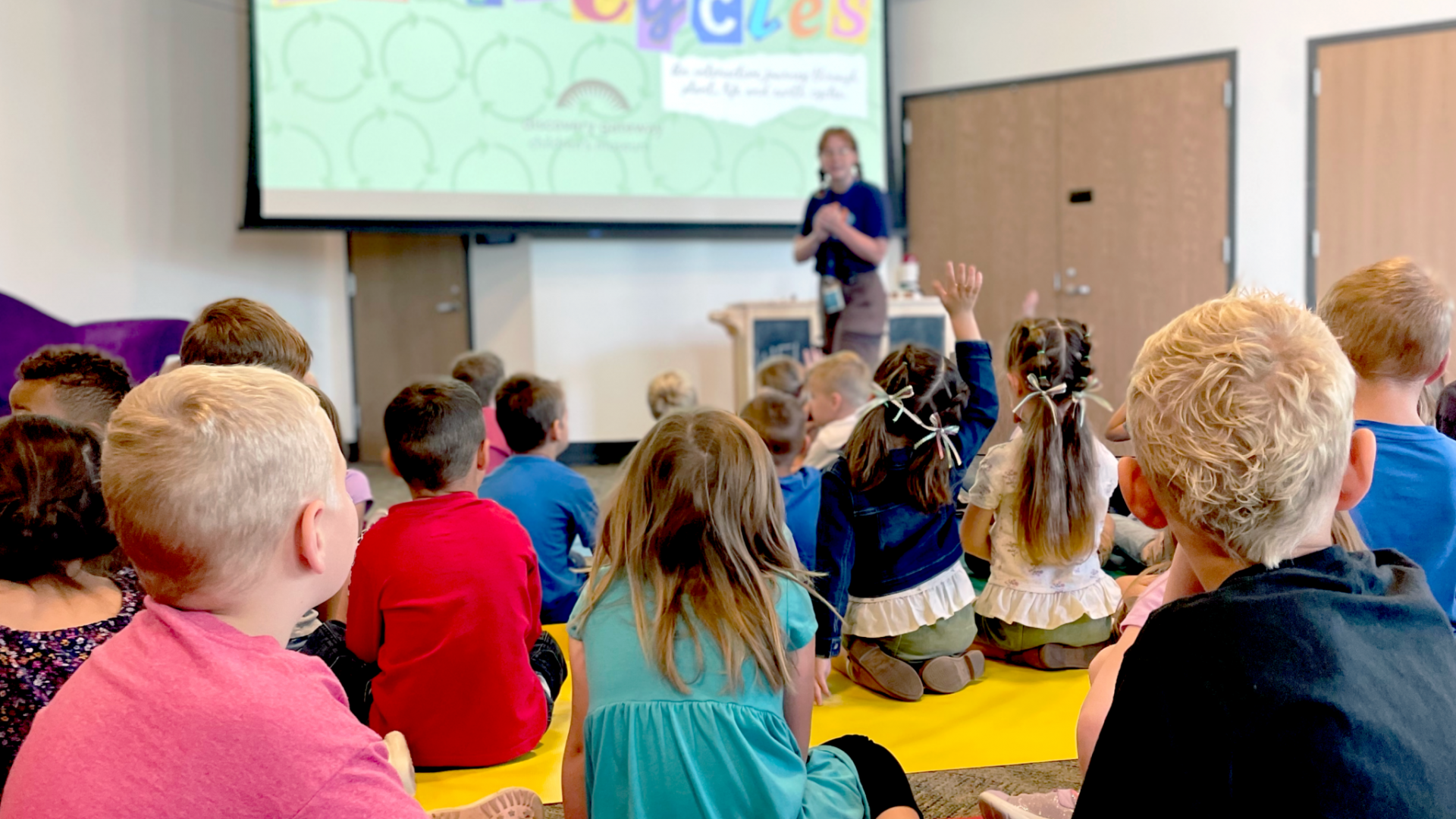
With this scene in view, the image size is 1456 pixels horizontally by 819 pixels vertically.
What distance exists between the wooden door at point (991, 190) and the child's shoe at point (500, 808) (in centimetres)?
468

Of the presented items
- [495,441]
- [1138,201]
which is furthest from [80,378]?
[1138,201]

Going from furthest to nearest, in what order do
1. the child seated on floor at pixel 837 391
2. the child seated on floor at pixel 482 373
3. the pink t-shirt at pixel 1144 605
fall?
the child seated on floor at pixel 482 373, the child seated on floor at pixel 837 391, the pink t-shirt at pixel 1144 605

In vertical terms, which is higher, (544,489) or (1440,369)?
(1440,369)

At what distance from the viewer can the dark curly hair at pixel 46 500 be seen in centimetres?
124

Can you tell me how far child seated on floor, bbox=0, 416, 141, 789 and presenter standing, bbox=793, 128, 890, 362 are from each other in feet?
11.0

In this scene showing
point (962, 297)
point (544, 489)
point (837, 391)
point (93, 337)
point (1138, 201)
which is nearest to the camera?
point (962, 297)

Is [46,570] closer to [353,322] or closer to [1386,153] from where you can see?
[353,322]

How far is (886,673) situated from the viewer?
7.47 feet

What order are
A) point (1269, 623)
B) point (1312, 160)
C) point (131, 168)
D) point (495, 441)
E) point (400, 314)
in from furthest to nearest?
1. point (400, 314)
2. point (1312, 160)
3. point (131, 168)
4. point (495, 441)
5. point (1269, 623)

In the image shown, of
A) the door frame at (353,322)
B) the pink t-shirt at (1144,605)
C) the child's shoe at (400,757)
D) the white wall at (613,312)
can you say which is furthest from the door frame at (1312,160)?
the child's shoe at (400,757)

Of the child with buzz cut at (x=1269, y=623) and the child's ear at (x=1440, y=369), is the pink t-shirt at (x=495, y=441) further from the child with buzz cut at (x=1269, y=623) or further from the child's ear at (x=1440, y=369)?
the child with buzz cut at (x=1269, y=623)

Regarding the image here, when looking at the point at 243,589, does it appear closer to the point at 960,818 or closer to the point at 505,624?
the point at 505,624

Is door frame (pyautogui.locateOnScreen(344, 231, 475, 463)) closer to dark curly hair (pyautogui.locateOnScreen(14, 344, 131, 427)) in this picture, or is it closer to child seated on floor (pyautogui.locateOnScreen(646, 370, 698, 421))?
child seated on floor (pyautogui.locateOnScreen(646, 370, 698, 421))

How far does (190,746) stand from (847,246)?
3789mm
